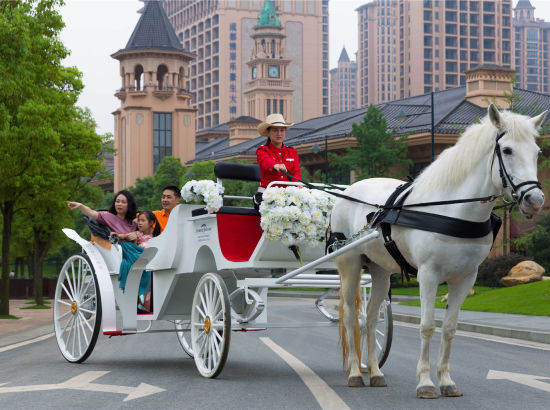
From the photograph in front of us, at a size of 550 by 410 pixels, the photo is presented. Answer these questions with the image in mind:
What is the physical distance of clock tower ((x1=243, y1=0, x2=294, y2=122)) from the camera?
5802 inches

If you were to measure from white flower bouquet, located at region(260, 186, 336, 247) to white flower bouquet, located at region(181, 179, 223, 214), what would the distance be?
0.61 m

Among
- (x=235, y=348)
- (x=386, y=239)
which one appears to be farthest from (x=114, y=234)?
(x=386, y=239)

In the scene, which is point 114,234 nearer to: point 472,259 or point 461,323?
point 472,259

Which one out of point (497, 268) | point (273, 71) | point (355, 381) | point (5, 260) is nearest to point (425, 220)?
point (355, 381)

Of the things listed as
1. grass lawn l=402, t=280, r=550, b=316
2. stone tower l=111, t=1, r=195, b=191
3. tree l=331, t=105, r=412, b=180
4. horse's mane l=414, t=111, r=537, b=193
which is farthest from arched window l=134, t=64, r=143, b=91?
horse's mane l=414, t=111, r=537, b=193

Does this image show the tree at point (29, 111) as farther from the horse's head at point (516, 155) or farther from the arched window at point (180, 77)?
the arched window at point (180, 77)

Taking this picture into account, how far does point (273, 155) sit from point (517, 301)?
1785cm

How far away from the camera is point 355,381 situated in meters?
8.81

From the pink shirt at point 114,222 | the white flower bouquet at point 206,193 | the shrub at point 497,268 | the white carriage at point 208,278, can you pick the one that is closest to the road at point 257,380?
the white carriage at point 208,278

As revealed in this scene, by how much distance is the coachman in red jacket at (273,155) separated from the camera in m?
10.2

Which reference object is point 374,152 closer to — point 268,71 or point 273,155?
point 273,155

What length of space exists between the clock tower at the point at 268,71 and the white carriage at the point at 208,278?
5342 inches

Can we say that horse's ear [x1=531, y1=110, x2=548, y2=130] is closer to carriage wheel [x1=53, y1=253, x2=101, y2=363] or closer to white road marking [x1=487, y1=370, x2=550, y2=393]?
white road marking [x1=487, y1=370, x2=550, y2=393]

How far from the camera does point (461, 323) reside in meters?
20.5
